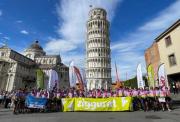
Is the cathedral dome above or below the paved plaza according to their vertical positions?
above

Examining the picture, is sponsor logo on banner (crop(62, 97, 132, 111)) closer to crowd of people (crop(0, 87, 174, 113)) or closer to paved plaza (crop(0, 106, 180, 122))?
crowd of people (crop(0, 87, 174, 113))

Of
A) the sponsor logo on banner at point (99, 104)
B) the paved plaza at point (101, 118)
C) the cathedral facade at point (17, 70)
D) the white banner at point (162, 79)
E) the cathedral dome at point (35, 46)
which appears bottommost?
the paved plaza at point (101, 118)

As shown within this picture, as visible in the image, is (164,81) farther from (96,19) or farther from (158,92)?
(96,19)

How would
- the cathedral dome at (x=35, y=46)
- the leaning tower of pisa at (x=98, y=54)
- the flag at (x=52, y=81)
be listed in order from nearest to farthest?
the flag at (x=52, y=81), the leaning tower of pisa at (x=98, y=54), the cathedral dome at (x=35, y=46)

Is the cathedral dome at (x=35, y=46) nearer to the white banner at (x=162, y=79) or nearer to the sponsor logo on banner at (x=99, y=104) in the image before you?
the sponsor logo on banner at (x=99, y=104)

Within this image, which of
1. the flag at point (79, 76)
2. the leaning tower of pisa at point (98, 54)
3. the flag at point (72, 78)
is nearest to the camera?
the flag at point (72, 78)

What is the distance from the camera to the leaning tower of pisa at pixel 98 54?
95144 millimetres

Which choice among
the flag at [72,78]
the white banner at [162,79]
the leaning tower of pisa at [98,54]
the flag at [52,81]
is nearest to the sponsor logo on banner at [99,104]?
the flag at [72,78]

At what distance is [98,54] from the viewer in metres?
96.9

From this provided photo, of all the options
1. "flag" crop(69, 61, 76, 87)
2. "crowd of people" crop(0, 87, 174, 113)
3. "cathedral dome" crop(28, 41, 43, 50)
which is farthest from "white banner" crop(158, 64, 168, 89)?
"cathedral dome" crop(28, 41, 43, 50)

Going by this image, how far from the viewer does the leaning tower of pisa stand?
312 feet

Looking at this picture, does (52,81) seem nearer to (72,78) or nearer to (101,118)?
(72,78)

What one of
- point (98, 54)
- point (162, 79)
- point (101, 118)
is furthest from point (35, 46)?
point (101, 118)

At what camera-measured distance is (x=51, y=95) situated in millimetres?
18750
